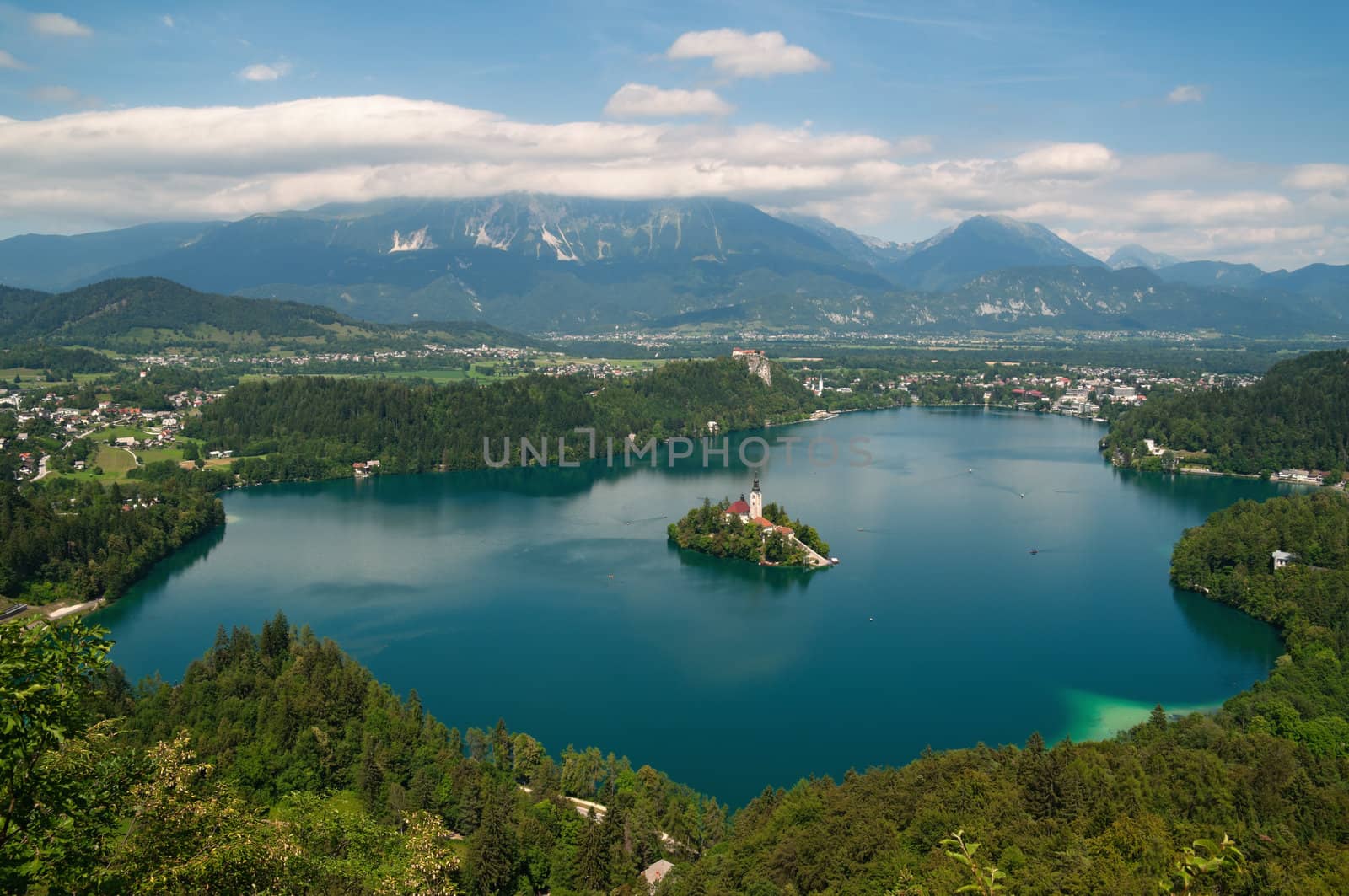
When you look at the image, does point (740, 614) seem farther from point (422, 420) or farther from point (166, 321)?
point (166, 321)

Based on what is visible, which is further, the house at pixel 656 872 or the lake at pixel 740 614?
the lake at pixel 740 614

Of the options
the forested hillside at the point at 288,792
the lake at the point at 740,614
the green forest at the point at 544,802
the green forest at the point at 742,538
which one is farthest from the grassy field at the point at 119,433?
the forested hillside at the point at 288,792

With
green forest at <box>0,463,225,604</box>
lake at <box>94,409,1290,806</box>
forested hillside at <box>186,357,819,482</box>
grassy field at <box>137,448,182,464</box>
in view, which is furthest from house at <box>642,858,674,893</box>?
grassy field at <box>137,448,182,464</box>

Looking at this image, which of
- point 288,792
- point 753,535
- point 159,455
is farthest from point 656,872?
point 159,455

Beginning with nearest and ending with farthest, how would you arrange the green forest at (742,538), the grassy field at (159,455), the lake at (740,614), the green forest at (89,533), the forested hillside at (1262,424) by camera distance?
the lake at (740,614) → the green forest at (89,533) → the green forest at (742,538) → the grassy field at (159,455) → the forested hillside at (1262,424)

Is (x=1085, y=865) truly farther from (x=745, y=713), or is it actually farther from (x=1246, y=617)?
(x=1246, y=617)

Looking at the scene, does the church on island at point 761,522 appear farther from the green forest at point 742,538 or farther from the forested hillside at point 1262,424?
the forested hillside at point 1262,424

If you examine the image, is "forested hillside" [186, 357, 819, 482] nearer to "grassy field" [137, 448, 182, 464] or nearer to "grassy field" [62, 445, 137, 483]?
"grassy field" [137, 448, 182, 464]
